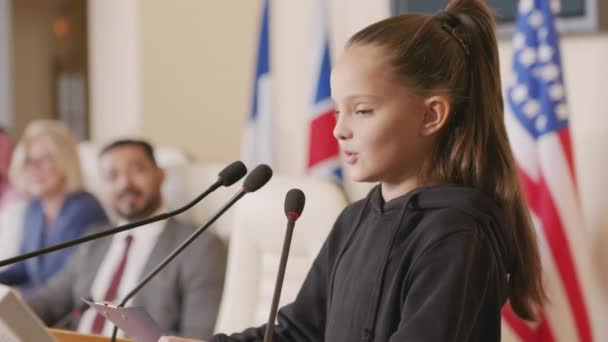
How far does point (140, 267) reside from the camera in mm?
3730

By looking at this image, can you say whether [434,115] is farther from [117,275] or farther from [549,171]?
[117,275]

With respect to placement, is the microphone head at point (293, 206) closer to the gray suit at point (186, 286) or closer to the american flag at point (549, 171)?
the american flag at point (549, 171)

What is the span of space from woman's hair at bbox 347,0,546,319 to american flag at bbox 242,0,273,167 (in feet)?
7.09

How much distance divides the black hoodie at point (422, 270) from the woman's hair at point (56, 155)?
2923mm

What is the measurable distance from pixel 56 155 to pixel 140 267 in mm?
1038

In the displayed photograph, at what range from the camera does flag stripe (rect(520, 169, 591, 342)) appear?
267cm

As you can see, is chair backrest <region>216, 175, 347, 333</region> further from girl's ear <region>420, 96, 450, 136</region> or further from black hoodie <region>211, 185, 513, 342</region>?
girl's ear <region>420, 96, 450, 136</region>

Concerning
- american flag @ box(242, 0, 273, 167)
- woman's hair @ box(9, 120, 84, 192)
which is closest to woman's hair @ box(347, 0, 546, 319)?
american flag @ box(242, 0, 273, 167)

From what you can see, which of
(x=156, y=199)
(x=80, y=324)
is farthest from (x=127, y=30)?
(x=80, y=324)

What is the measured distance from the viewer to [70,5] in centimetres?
859

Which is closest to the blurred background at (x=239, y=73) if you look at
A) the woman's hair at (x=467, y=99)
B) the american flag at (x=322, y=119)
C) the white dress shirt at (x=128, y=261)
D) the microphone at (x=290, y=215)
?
the american flag at (x=322, y=119)

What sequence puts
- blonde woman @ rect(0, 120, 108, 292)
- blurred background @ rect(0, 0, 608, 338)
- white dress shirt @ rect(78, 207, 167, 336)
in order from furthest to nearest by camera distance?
blonde woman @ rect(0, 120, 108, 292), white dress shirt @ rect(78, 207, 167, 336), blurred background @ rect(0, 0, 608, 338)

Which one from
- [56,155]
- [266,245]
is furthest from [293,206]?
[56,155]

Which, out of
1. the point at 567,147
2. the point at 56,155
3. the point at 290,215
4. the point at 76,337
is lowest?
the point at 56,155
